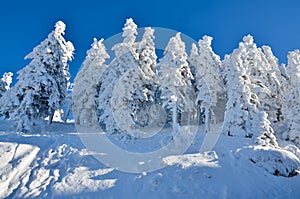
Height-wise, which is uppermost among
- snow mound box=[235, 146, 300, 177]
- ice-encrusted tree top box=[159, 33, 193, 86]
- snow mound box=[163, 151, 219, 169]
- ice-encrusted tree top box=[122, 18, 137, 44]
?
ice-encrusted tree top box=[122, 18, 137, 44]

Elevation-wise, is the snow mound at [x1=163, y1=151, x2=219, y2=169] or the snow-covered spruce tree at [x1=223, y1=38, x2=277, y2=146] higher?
the snow-covered spruce tree at [x1=223, y1=38, x2=277, y2=146]

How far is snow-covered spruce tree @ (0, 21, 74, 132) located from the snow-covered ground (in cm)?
1021

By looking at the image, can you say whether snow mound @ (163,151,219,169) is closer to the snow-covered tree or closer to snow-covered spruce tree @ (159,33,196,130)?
snow-covered spruce tree @ (159,33,196,130)

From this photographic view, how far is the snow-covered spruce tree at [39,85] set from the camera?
87.3 ft

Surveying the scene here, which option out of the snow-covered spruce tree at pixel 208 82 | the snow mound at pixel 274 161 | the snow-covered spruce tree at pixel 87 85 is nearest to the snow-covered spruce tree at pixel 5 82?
the snow-covered spruce tree at pixel 87 85

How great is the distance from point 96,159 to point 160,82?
17.1 meters

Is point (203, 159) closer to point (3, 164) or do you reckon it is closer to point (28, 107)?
point (3, 164)

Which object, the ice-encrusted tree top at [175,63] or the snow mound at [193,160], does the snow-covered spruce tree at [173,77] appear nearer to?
the ice-encrusted tree top at [175,63]

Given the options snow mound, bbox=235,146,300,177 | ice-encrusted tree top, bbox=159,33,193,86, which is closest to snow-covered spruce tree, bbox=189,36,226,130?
ice-encrusted tree top, bbox=159,33,193,86

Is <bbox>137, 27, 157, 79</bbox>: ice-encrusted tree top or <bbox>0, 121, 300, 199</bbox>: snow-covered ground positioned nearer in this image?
<bbox>0, 121, 300, 199</bbox>: snow-covered ground

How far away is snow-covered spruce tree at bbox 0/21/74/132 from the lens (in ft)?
87.3

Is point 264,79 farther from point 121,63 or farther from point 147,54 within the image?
point 121,63

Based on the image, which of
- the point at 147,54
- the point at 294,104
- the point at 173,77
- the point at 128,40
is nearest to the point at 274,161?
the point at 173,77

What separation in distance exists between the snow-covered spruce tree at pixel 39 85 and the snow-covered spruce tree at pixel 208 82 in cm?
1868
